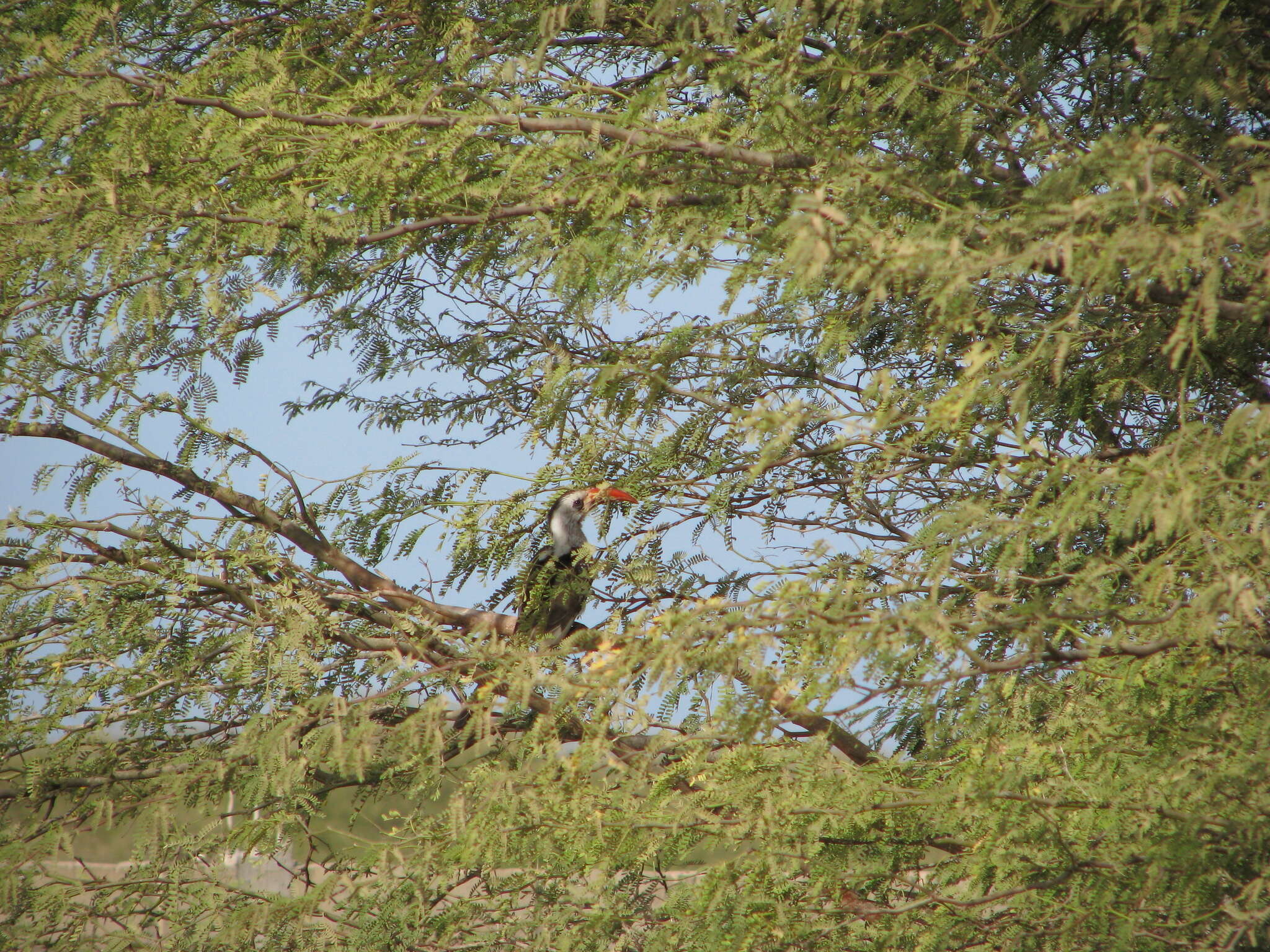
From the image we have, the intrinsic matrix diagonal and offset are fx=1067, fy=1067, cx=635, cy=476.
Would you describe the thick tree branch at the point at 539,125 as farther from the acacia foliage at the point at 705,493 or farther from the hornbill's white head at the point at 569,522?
the hornbill's white head at the point at 569,522

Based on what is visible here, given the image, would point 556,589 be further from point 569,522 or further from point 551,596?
point 569,522

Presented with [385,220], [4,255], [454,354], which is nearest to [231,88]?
[385,220]

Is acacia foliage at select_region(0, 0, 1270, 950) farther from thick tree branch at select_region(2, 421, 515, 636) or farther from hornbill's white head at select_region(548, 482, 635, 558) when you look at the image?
hornbill's white head at select_region(548, 482, 635, 558)

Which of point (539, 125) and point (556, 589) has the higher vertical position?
point (539, 125)

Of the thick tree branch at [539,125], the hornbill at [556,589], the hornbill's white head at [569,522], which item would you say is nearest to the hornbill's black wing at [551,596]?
the hornbill at [556,589]

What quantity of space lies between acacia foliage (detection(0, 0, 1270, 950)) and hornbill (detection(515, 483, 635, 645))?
156mm

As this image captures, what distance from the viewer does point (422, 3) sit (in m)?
4.97

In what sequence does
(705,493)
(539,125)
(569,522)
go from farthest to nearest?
(569,522) < (705,493) < (539,125)

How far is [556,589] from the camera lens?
463cm

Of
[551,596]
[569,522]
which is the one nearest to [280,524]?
[551,596]

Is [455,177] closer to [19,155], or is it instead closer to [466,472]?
[466,472]

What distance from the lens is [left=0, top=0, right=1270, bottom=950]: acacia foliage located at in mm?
2584

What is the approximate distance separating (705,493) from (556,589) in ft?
2.59

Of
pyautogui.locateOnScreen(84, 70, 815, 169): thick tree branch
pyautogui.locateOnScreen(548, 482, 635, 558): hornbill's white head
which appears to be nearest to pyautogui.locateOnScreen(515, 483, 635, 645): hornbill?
pyautogui.locateOnScreen(548, 482, 635, 558): hornbill's white head
